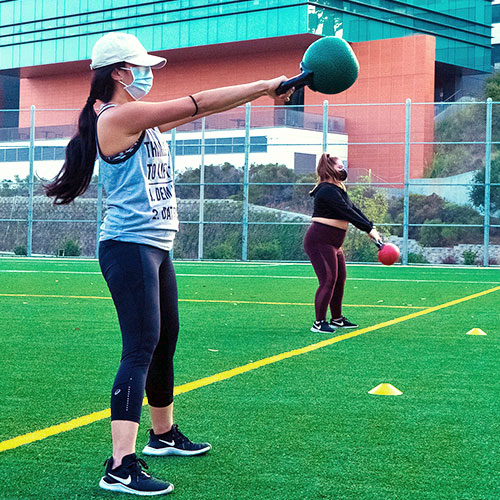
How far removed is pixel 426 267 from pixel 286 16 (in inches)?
868

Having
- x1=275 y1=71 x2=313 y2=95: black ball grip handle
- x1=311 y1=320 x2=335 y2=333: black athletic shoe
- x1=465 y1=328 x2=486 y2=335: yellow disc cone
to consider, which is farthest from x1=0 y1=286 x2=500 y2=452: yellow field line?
x1=275 y1=71 x2=313 y2=95: black ball grip handle

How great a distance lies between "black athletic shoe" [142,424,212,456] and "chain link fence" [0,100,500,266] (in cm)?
2299

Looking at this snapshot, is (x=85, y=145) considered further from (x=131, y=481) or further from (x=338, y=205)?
(x=338, y=205)

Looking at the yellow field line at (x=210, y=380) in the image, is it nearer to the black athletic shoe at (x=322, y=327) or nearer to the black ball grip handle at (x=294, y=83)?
the black athletic shoe at (x=322, y=327)

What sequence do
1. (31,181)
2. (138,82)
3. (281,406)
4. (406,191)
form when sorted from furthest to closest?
(31,181) → (406,191) → (281,406) → (138,82)

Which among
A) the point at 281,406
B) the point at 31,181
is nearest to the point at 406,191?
the point at 31,181

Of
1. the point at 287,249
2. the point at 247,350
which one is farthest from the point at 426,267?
the point at 247,350

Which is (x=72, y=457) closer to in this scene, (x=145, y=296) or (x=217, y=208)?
(x=145, y=296)

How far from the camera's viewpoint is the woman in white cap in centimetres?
407

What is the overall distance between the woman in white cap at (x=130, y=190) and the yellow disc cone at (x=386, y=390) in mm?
2312

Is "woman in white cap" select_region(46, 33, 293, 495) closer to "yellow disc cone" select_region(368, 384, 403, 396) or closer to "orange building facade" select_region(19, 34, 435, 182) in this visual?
"yellow disc cone" select_region(368, 384, 403, 396)

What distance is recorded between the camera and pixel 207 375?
6977 millimetres

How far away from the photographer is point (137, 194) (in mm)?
4219

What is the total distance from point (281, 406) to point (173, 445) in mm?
1270
